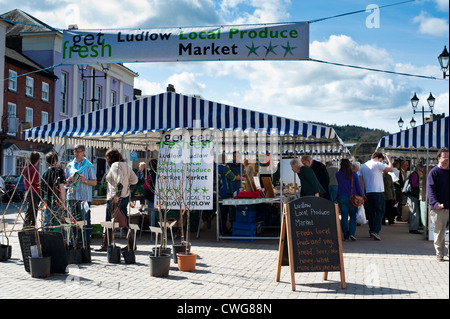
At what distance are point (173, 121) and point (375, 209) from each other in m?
4.97

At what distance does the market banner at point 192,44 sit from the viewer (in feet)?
34.0

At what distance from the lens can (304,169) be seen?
35.7 ft

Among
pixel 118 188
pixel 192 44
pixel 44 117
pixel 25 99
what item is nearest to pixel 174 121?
pixel 192 44

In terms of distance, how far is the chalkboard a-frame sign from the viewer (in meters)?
6.88

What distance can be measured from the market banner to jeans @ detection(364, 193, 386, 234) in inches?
147

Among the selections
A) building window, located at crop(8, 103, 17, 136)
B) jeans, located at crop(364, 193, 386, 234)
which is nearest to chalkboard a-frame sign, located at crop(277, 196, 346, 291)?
jeans, located at crop(364, 193, 386, 234)

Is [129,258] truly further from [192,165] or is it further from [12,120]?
[12,120]

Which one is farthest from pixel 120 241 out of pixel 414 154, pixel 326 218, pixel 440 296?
pixel 414 154

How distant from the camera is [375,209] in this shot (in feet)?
39.1

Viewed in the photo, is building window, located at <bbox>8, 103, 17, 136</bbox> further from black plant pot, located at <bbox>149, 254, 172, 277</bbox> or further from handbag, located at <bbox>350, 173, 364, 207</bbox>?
black plant pot, located at <bbox>149, 254, 172, 277</bbox>

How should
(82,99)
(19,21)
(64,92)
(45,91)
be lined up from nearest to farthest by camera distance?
(45,91), (64,92), (19,21), (82,99)

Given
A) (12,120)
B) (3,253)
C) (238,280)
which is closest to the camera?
(238,280)

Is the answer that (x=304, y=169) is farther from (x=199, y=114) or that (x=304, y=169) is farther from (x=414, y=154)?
(x=414, y=154)

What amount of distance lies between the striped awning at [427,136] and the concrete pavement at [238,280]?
2.64 m
